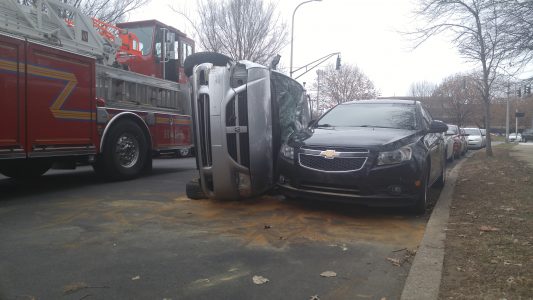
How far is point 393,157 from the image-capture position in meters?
5.25

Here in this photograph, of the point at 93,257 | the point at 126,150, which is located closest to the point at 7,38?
the point at 126,150

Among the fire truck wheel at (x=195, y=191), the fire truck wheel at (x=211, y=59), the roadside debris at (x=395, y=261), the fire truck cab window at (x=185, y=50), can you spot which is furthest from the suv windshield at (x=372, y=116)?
the fire truck cab window at (x=185, y=50)

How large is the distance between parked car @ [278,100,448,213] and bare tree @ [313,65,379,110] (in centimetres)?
4473

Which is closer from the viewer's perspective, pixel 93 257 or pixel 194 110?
pixel 93 257

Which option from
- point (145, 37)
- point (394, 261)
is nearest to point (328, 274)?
point (394, 261)

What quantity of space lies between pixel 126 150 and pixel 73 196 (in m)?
1.73

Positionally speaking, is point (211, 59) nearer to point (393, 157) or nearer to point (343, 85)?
point (393, 157)

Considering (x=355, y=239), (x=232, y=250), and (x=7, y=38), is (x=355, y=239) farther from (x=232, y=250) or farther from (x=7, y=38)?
(x=7, y=38)

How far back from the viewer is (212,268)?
3652mm

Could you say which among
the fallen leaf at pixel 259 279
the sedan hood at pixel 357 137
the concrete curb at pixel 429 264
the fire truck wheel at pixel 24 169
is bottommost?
the fallen leaf at pixel 259 279

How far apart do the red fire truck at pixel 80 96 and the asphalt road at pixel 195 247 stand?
1024 mm

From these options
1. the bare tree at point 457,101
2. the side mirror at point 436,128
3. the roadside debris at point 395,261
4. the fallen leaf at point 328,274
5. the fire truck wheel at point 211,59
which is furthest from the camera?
the bare tree at point 457,101

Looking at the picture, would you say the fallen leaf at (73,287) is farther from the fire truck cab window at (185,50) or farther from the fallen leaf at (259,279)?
the fire truck cab window at (185,50)

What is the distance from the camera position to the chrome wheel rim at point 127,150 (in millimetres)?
8125
